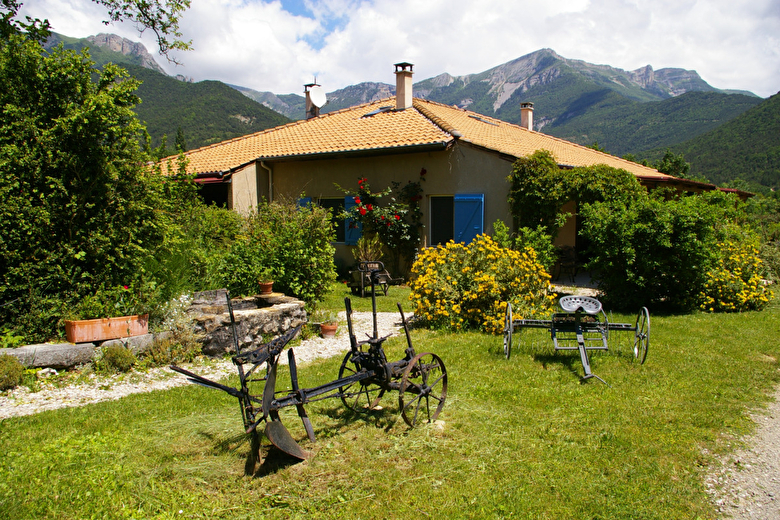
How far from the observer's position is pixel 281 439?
3.22 meters

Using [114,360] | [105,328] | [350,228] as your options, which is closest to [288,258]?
[105,328]

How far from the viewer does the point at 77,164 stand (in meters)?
5.62

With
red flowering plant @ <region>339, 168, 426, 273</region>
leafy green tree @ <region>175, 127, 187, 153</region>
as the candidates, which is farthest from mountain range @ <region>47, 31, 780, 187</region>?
red flowering plant @ <region>339, 168, 426, 273</region>

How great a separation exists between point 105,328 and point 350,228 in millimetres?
7189

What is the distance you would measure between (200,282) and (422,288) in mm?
3402

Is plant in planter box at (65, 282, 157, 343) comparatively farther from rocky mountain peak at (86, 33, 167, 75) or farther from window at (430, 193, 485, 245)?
rocky mountain peak at (86, 33, 167, 75)

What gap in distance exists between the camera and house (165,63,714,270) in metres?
11.2

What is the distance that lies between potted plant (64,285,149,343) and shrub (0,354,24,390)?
59cm

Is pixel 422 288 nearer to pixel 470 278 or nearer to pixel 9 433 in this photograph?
pixel 470 278

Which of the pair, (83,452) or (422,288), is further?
(422,288)

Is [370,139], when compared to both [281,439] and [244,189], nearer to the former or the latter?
[244,189]

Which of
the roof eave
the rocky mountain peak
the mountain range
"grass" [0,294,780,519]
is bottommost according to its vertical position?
"grass" [0,294,780,519]

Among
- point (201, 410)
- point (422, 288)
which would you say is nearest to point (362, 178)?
point (422, 288)

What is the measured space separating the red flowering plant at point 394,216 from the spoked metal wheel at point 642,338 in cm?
641
